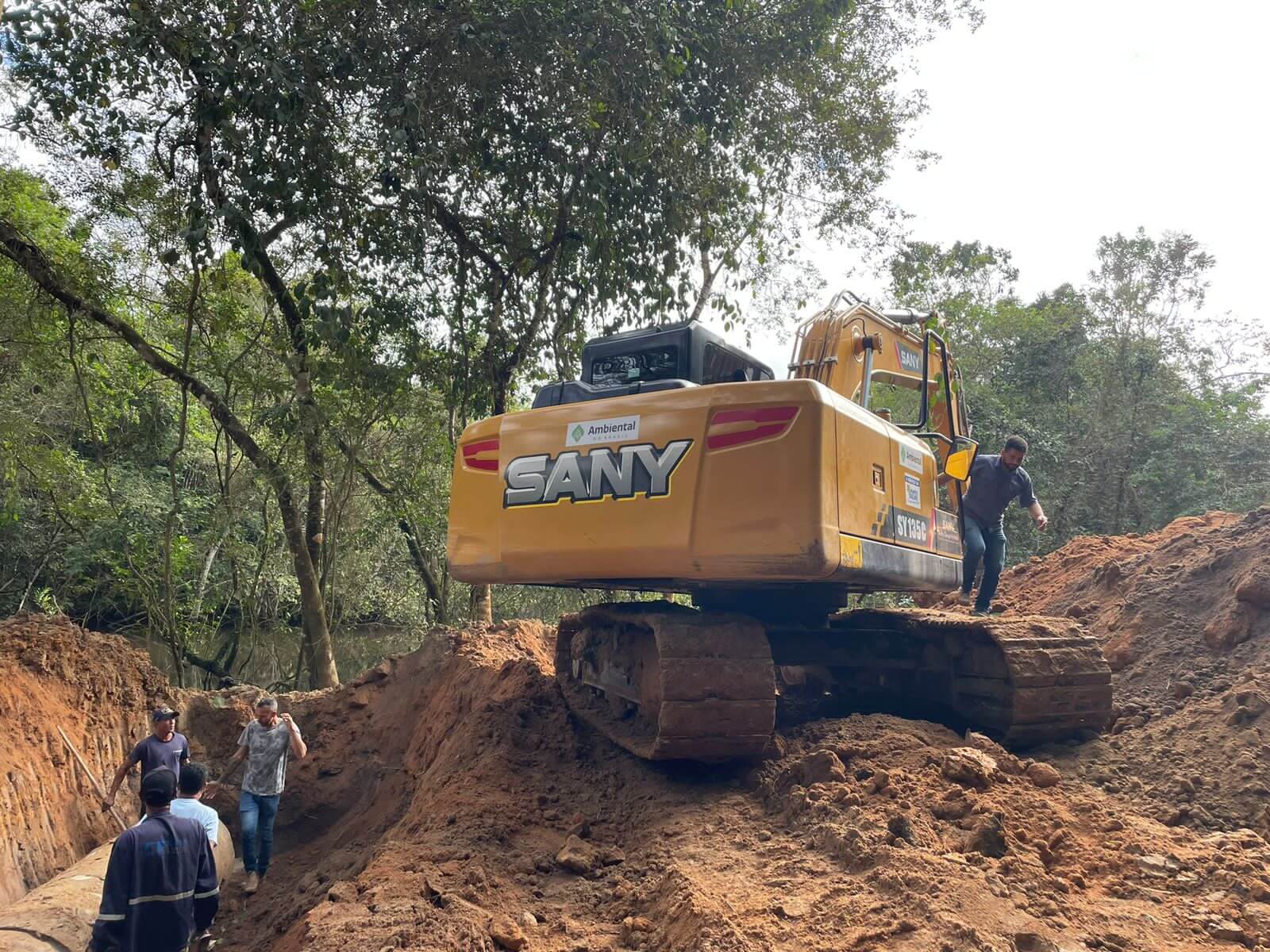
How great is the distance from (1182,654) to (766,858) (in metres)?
4.37

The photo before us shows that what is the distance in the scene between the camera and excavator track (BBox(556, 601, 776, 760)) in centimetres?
481

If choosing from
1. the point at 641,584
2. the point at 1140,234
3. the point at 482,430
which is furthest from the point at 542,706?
the point at 1140,234

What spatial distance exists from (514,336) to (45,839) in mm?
6474

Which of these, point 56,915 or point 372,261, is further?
point 372,261

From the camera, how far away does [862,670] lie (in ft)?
21.5

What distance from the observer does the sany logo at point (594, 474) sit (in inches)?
185

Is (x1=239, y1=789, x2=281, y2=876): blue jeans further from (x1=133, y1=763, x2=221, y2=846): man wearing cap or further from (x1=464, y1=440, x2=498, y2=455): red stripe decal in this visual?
(x1=464, y1=440, x2=498, y2=455): red stripe decal

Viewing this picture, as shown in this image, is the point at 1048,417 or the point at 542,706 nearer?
the point at 542,706

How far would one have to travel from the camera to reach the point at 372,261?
372 inches

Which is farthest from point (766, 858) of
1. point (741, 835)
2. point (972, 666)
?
point (972, 666)

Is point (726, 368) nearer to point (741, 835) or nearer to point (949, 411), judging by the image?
point (949, 411)

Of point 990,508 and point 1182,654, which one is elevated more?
point 990,508

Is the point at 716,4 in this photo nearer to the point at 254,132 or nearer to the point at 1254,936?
the point at 254,132

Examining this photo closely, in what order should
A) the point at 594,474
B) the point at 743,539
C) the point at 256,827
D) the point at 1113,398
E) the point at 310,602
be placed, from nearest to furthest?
the point at 743,539 → the point at 594,474 → the point at 256,827 → the point at 310,602 → the point at 1113,398
